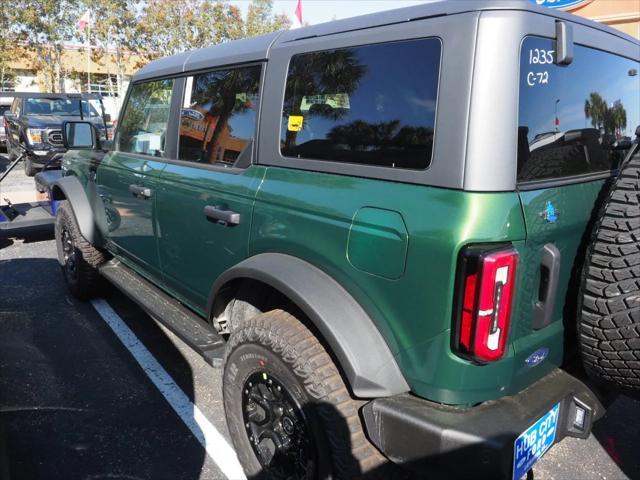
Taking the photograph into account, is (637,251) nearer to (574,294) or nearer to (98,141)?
(574,294)

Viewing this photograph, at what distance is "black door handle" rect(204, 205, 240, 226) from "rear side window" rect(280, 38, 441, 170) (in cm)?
39

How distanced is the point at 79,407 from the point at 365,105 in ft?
8.20

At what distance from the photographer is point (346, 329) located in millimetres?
1857

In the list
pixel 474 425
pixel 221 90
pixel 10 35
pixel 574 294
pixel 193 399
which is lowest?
pixel 193 399

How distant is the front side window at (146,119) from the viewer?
10.8ft

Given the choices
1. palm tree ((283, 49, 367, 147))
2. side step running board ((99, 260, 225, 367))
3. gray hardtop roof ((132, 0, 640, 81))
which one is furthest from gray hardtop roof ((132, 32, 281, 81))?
side step running board ((99, 260, 225, 367))

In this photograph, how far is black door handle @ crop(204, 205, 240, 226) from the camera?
242cm

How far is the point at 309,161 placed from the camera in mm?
2176

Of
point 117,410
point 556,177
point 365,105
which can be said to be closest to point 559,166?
point 556,177

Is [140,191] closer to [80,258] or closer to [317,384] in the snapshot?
[80,258]

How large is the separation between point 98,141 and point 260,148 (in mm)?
2271

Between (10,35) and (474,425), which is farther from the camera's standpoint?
(10,35)

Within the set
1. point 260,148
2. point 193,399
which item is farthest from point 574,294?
point 193,399

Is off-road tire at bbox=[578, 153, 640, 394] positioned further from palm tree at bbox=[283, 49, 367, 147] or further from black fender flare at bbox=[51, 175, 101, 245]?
black fender flare at bbox=[51, 175, 101, 245]
